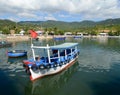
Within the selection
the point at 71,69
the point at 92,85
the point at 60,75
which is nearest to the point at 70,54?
the point at 71,69

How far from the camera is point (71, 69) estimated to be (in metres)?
45.2

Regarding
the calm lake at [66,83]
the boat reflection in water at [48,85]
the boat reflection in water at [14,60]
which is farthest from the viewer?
the boat reflection in water at [14,60]

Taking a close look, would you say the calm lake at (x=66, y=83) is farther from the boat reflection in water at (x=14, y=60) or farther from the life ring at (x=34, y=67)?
the boat reflection in water at (x=14, y=60)

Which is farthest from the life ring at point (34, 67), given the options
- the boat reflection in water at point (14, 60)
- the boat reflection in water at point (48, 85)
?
the boat reflection in water at point (14, 60)

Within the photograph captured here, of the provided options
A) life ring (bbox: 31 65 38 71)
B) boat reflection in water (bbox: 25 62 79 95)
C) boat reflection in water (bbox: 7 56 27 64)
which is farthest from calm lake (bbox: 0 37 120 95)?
boat reflection in water (bbox: 7 56 27 64)

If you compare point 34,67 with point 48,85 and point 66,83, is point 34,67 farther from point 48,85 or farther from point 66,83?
point 66,83

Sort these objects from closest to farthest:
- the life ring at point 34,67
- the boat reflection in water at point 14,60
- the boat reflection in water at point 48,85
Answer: the boat reflection in water at point 48,85
the life ring at point 34,67
the boat reflection in water at point 14,60

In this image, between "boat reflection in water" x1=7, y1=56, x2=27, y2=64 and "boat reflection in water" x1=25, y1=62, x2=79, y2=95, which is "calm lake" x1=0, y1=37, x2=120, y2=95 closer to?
"boat reflection in water" x1=25, y1=62, x2=79, y2=95

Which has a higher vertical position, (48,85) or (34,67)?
(34,67)

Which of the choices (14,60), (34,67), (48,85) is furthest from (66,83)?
(14,60)

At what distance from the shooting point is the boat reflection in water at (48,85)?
30.3 metres

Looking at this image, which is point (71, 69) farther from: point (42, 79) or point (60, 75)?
point (42, 79)

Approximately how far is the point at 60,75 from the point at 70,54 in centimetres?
1116

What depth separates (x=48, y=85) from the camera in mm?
33531
